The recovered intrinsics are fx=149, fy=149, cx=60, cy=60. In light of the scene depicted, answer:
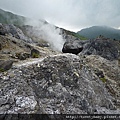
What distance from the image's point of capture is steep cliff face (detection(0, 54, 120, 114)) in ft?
32.4

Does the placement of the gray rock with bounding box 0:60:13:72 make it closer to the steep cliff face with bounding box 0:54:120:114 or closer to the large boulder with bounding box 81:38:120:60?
the steep cliff face with bounding box 0:54:120:114

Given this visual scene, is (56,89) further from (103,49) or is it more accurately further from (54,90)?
(103,49)

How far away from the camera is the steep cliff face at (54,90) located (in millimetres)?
9868

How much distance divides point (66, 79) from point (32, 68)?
10.2 ft

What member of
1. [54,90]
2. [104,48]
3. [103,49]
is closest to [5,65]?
[54,90]

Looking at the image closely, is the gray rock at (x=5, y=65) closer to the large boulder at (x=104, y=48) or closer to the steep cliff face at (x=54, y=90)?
the steep cliff face at (x=54, y=90)

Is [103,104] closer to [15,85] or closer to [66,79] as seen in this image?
[66,79]

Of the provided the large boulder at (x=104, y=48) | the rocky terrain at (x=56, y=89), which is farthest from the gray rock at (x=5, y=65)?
the large boulder at (x=104, y=48)

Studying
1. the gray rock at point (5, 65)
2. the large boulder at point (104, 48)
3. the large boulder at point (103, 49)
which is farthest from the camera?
the large boulder at point (104, 48)

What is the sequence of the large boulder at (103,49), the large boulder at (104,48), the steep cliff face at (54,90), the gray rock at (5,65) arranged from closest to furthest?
the steep cliff face at (54,90)
the gray rock at (5,65)
the large boulder at (103,49)
the large boulder at (104,48)

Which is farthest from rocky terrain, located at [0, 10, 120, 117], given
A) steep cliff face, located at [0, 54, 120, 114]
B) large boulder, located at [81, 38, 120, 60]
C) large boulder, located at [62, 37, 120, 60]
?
large boulder, located at [81, 38, 120, 60]

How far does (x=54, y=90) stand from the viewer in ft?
36.9

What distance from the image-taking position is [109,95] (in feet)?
43.8

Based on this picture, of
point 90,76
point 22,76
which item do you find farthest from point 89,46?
point 22,76
